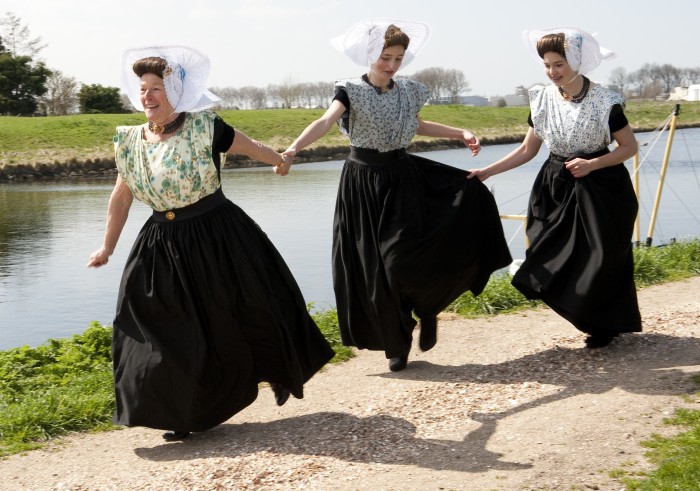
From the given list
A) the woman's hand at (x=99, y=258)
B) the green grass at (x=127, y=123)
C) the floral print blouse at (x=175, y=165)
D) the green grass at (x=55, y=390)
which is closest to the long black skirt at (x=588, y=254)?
the floral print blouse at (x=175, y=165)

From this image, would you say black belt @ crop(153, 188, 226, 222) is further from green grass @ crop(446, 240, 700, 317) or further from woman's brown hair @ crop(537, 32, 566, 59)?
green grass @ crop(446, 240, 700, 317)

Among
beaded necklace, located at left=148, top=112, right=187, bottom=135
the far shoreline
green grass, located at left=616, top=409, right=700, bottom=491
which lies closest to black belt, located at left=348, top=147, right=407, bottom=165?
beaded necklace, located at left=148, top=112, right=187, bottom=135

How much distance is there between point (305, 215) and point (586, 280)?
13608 mm

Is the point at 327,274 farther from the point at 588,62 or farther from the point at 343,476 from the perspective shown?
the point at 343,476

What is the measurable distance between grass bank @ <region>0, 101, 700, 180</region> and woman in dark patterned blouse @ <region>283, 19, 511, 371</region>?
2699 centimetres

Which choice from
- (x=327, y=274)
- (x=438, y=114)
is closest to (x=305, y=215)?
(x=327, y=274)

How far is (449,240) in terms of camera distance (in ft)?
19.5

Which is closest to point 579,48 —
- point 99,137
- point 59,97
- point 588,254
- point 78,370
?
point 588,254

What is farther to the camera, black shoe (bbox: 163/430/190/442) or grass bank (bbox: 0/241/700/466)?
grass bank (bbox: 0/241/700/466)

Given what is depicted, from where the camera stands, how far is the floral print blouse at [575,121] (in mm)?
5863

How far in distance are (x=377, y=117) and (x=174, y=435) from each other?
215 centimetres

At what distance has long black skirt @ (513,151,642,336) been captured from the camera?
5.90 m

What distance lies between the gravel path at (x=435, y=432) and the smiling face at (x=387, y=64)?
174cm

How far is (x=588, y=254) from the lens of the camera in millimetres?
5953
